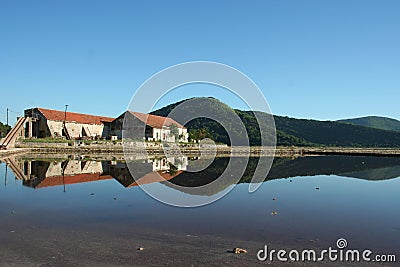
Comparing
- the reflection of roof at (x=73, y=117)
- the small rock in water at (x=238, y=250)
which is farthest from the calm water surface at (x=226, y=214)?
the reflection of roof at (x=73, y=117)

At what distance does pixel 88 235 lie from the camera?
7.53 m

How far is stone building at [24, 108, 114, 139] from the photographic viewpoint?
173ft

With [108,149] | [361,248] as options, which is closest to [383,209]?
[361,248]

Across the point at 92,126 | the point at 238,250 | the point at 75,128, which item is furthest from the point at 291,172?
the point at 92,126

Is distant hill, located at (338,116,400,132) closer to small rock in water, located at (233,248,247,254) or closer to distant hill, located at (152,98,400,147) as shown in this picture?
distant hill, located at (152,98,400,147)

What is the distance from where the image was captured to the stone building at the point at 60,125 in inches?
2073

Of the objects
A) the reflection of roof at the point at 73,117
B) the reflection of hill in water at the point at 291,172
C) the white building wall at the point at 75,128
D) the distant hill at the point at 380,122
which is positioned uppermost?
the distant hill at the point at 380,122

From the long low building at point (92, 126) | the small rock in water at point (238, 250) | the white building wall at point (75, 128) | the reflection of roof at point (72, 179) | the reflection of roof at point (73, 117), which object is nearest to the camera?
the small rock in water at point (238, 250)

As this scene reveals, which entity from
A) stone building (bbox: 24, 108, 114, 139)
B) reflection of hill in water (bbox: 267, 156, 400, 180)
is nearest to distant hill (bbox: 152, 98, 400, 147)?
stone building (bbox: 24, 108, 114, 139)

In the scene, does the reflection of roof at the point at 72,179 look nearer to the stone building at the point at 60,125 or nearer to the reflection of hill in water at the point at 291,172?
the reflection of hill in water at the point at 291,172

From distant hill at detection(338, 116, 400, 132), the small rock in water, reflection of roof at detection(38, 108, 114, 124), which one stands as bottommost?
the small rock in water

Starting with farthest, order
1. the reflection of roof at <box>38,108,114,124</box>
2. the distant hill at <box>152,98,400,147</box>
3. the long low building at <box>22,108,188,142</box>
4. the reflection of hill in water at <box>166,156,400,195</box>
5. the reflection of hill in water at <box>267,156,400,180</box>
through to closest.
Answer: the distant hill at <box>152,98,400,147</box> → the reflection of roof at <box>38,108,114,124</box> → the long low building at <box>22,108,188,142</box> → the reflection of hill in water at <box>267,156,400,180</box> → the reflection of hill in water at <box>166,156,400,195</box>

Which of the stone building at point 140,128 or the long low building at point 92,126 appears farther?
the stone building at point 140,128

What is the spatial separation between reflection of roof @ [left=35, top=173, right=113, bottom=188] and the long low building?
116ft
